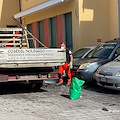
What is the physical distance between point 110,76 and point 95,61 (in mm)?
1979

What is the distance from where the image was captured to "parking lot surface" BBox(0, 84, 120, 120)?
6.77m

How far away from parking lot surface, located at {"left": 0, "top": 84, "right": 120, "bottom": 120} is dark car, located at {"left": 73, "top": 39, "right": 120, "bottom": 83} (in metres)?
0.58

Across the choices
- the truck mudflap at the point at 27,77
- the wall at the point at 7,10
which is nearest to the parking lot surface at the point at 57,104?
the truck mudflap at the point at 27,77

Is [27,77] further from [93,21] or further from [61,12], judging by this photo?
[61,12]

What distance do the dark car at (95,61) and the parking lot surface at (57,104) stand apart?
0.58m

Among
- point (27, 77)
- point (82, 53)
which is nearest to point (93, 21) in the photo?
point (82, 53)

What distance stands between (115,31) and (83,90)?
8125 mm

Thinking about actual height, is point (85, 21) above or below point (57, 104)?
above

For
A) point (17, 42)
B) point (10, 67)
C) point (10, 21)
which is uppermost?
point (10, 21)

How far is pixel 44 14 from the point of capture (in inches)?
869

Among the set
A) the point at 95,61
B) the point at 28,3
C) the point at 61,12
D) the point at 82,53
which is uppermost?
the point at 28,3

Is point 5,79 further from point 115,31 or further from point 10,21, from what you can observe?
point 10,21

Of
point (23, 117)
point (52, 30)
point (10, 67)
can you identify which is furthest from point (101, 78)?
point (52, 30)

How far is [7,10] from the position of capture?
27219mm
